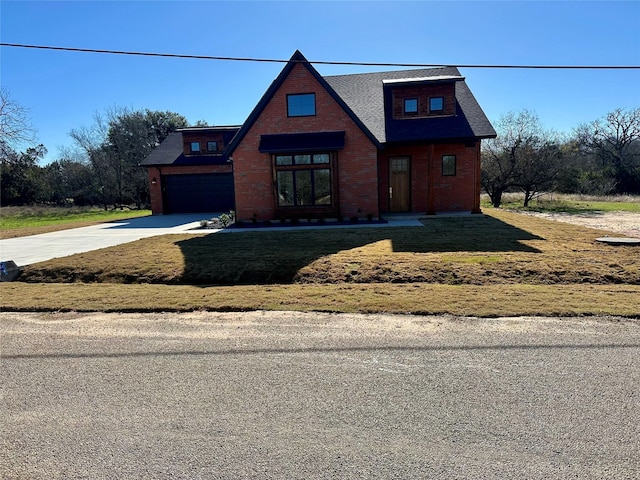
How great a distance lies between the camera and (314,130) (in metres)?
16.2

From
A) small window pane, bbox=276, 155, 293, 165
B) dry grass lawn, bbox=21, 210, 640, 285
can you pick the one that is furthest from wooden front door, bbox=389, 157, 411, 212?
dry grass lawn, bbox=21, 210, 640, 285

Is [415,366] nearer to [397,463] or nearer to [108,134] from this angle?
[397,463]

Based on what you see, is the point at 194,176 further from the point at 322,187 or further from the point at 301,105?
Answer: the point at 322,187

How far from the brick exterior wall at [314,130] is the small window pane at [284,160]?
36 cm

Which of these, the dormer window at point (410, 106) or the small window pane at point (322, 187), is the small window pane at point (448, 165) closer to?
the dormer window at point (410, 106)

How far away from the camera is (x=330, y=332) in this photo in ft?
15.6

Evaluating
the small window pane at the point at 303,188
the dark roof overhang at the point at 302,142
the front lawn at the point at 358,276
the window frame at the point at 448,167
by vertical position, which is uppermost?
the dark roof overhang at the point at 302,142

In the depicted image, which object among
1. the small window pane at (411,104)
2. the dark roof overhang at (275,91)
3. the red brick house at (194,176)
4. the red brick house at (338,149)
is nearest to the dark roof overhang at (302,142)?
the red brick house at (338,149)

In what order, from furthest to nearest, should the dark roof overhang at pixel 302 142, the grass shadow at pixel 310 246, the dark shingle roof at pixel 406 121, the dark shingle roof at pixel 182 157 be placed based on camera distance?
the dark shingle roof at pixel 182 157 → the dark shingle roof at pixel 406 121 → the dark roof overhang at pixel 302 142 → the grass shadow at pixel 310 246

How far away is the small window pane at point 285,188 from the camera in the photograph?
16266mm

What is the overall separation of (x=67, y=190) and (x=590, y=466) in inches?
1979

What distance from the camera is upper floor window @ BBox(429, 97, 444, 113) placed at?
17.8m

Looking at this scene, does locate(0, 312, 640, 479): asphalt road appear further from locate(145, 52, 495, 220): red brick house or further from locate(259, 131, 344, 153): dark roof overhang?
locate(145, 52, 495, 220): red brick house

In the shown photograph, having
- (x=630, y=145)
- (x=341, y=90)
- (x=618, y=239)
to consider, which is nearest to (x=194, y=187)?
(x=341, y=90)
